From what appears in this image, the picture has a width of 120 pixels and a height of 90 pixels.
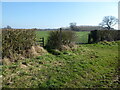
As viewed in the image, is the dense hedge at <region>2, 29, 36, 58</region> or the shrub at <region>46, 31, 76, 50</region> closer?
the dense hedge at <region>2, 29, 36, 58</region>

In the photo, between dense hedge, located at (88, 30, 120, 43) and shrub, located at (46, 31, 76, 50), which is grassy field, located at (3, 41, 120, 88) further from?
dense hedge, located at (88, 30, 120, 43)

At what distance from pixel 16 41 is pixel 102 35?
13178 mm

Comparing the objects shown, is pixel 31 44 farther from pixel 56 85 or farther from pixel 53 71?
pixel 56 85

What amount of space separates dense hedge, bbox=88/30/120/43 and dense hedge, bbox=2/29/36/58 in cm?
1067

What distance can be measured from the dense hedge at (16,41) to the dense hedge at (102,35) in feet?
35.0

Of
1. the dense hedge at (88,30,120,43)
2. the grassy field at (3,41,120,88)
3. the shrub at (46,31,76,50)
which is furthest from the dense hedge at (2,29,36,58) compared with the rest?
the dense hedge at (88,30,120,43)

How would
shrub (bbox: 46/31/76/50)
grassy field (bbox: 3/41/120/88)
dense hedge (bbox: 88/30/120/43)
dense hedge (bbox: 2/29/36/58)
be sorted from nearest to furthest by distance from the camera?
grassy field (bbox: 3/41/120/88) < dense hedge (bbox: 2/29/36/58) < shrub (bbox: 46/31/76/50) < dense hedge (bbox: 88/30/120/43)

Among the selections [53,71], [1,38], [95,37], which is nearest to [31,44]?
[1,38]

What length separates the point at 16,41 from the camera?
23.0 ft

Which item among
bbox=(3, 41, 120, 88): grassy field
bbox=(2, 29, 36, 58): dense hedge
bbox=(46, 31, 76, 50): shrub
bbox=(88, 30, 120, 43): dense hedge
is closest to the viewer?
bbox=(3, 41, 120, 88): grassy field

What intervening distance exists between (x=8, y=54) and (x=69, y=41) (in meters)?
5.64

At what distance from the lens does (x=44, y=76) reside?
4922 mm

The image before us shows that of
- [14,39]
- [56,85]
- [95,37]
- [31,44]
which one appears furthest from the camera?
[95,37]

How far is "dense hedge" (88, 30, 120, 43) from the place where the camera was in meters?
17.3
